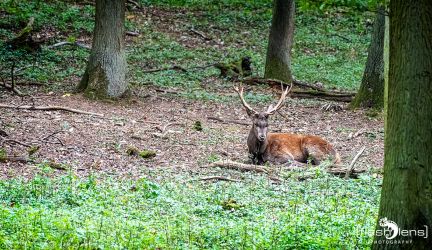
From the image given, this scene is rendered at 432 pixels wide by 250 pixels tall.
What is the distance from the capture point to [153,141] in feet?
42.2

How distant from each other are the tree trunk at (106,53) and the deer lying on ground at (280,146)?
4237mm

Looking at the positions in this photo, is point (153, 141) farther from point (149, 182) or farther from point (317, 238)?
point (317, 238)

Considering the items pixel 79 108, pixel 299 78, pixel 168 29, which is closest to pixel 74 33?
pixel 168 29

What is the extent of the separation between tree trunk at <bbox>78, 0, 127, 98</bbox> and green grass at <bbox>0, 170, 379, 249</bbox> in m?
5.65

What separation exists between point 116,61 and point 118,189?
673cm

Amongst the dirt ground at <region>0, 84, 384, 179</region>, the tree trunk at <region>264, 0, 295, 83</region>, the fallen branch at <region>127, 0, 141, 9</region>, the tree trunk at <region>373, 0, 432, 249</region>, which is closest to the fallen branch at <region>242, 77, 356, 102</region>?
the tree trunk at <region>264, 0, 295, 83</region>

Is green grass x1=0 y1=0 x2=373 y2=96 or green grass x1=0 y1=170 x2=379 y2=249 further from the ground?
green grass x1=0 y1=0 x2=373 y2=96

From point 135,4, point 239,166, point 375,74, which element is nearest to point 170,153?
point 239,166

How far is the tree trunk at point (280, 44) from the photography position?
19250 millimetres

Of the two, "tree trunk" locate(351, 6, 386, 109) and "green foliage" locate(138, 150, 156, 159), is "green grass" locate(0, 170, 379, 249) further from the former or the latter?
"tree trunk" locate(351, 6, 386, 109)

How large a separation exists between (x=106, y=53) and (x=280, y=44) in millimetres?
5726

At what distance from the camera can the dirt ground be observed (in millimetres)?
11320

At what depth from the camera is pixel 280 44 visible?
1962 cm

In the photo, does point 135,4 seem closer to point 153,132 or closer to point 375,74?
point 375,74
